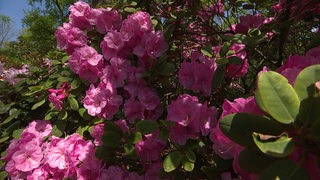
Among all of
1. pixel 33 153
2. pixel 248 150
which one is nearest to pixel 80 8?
pixel 33 153

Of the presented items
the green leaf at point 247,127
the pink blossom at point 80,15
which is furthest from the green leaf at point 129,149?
the pink blossom at point 80,15

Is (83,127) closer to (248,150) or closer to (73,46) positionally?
(73,46)

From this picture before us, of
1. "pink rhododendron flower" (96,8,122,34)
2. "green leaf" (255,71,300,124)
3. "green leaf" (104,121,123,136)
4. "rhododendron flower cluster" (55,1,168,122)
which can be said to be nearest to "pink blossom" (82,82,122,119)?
"rhododendron flower cluster" (55,1,168,122)

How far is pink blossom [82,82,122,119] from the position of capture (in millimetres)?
1595

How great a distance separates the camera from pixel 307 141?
0.73 m

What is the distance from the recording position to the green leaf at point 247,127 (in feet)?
2.47

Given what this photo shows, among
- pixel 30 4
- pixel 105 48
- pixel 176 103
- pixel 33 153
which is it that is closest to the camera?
pixel 176 103

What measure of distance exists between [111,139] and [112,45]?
0.48 metres

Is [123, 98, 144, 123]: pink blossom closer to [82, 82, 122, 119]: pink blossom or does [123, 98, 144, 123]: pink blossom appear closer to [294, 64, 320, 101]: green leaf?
[82, 82, 122, 119]: pink blossom

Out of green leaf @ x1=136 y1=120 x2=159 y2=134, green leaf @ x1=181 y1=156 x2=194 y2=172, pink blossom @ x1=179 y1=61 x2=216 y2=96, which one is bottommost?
green leaf @ x1=181 y1=156 x2=194 y2=172

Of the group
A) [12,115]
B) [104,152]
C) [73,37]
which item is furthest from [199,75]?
[12,115]

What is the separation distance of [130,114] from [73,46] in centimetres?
56

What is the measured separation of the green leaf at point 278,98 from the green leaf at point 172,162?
58 cm

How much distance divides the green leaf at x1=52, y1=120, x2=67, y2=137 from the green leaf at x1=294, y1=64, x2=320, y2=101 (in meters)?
1.32
